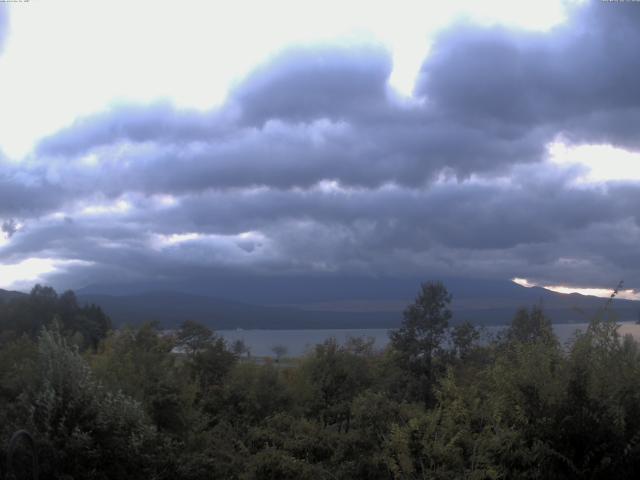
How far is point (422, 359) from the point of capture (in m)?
34.9

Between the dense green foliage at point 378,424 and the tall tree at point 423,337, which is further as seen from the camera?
the tall tree at point 423,337

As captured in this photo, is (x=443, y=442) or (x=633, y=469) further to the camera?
(x=443, y=442)

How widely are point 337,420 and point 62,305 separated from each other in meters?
54.2

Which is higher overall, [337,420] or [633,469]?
[633,469]

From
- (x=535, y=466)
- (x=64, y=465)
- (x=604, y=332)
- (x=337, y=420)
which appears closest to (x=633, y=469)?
(x=535, y=466)

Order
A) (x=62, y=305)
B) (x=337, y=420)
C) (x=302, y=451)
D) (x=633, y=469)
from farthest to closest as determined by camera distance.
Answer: (x=62, y=305) → (x=337, y=420) → (x=302, y=451) → (x=633, y=469)

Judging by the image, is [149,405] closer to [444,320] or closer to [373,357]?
[373,357]

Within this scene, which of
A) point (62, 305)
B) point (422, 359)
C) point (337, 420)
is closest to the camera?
point (337, 420)

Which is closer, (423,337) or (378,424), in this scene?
(378,424)

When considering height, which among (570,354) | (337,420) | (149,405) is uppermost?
(570,354)

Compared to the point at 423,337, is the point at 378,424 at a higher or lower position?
lower

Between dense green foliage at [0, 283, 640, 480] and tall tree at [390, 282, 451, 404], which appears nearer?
dense green foliage at [0, 283, 640, 480]

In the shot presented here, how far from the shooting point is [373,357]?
115ft

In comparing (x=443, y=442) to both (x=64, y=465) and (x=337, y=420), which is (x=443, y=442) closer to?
(x=64, y=465)
